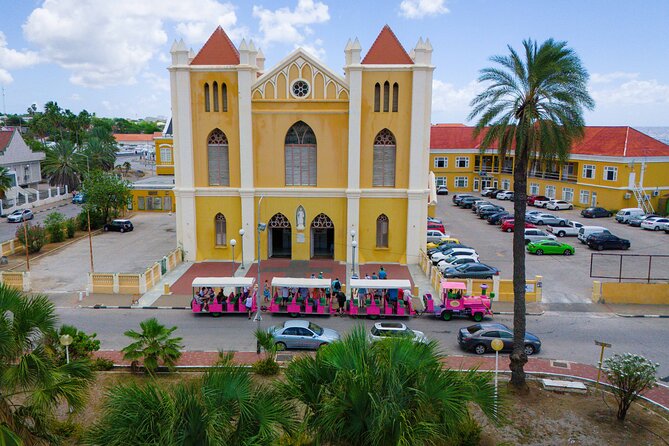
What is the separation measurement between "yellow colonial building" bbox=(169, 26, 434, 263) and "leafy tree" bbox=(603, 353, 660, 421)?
17909mm

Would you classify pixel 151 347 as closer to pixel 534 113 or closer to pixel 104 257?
pixel 534 113

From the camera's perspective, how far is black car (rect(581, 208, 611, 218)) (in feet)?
167

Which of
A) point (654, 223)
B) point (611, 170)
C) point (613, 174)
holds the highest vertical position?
point (611, 170)

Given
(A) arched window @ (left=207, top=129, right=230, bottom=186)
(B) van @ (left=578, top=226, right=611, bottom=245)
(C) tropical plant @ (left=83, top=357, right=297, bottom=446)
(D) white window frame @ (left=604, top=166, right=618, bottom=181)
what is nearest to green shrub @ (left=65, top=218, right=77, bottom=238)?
(A) arched window @ (left=207, top=129, right=230, bottom=186)

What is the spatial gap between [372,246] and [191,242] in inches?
443

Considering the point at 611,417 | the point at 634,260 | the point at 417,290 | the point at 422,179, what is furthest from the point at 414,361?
the point at 634,260

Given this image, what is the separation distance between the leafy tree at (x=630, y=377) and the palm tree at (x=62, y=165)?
6383 centimetres

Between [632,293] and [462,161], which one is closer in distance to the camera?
[632,293]

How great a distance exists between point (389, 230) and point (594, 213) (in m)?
26.7

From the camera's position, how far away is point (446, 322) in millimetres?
24391

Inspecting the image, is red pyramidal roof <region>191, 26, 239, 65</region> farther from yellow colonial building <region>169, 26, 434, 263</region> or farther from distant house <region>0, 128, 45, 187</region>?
distant house <region>0, 128, 45, 187</region>

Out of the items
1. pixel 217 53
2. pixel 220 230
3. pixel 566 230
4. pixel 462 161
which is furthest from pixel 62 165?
pixel 566 230

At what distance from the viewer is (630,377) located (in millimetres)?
15000

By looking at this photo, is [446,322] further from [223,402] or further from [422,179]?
[223,402]
